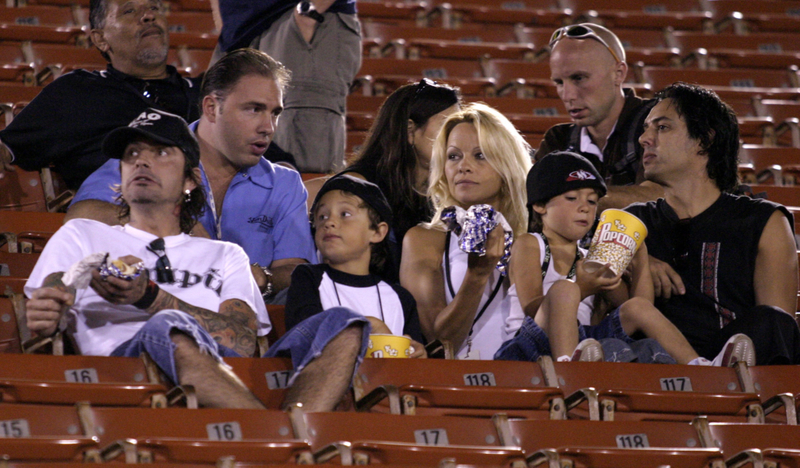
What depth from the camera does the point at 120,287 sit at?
6.80 feet

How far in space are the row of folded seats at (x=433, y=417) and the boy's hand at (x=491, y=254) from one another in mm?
292

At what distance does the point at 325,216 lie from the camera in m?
2.62

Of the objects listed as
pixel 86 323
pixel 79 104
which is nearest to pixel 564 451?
pixel 86 323

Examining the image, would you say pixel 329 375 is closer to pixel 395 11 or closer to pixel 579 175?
pixel 579 175

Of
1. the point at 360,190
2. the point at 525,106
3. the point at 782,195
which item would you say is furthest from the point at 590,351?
the point at 525,106

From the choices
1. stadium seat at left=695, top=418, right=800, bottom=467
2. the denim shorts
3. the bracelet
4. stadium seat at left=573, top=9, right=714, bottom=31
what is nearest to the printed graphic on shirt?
the bracelet

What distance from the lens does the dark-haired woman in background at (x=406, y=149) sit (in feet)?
10.1

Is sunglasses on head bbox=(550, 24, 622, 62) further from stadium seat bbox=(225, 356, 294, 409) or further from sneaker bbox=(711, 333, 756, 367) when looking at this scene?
stadium seat bbox=(225, 356, 294, 409)

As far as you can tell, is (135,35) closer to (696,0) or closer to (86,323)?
(86,323)

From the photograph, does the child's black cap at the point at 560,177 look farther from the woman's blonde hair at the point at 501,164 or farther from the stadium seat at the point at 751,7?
the stadium seat at the point at 751,7

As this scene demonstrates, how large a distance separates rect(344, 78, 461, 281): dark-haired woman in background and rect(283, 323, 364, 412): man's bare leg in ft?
2.88

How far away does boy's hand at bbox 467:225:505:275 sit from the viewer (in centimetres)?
249

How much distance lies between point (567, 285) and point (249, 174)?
1.05m

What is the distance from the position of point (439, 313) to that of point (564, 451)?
768mm
